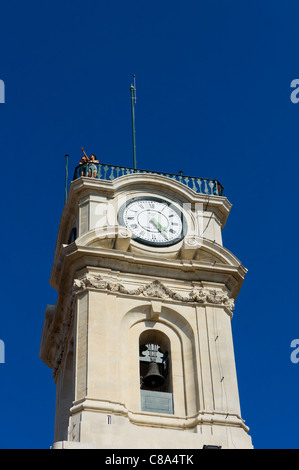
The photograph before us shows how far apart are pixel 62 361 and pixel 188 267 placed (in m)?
5.94

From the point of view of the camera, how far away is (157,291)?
1641 inches

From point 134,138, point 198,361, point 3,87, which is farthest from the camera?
point 134,138

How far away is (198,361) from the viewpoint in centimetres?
4025

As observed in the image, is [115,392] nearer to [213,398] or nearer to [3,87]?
[213,398]

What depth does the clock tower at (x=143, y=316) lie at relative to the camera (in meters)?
38.0

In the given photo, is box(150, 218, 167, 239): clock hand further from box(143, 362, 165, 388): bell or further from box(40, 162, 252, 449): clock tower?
box(143, 362, 165, 388): bell

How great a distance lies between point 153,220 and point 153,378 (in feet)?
22.2

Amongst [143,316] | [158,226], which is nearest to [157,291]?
[143,316]

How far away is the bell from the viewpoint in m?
40.3

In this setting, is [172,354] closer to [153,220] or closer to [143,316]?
[143,316]

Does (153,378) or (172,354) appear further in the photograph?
(172,354)

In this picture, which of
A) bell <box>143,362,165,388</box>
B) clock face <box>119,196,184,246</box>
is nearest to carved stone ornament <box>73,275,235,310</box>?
clock face <box>119,196,184,246</box>

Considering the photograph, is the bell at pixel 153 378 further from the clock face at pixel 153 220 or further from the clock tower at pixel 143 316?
the clock face at pixel 153 220
